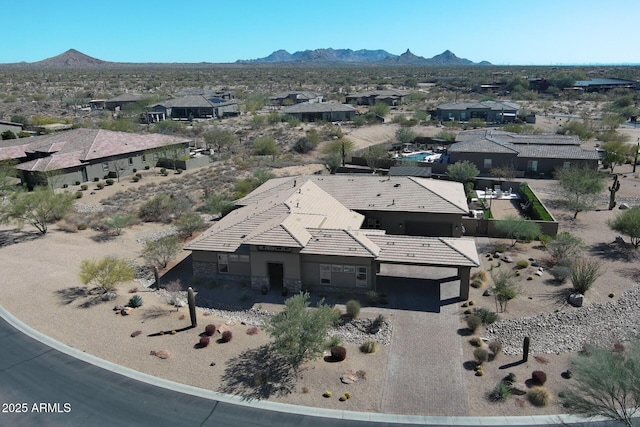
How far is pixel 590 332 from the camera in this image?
24.2 m

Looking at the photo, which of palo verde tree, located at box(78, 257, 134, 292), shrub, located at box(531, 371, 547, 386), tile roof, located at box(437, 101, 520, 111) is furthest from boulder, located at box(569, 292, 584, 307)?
tile roof, located at box(437, 101, 520, 111)

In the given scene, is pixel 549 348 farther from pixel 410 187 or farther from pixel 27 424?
pixel 27 424

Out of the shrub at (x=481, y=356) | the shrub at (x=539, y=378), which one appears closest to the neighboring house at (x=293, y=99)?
the shrub at (x=481, y=356)

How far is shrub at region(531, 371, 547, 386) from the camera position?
20422 mm

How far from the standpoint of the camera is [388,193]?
3853 cm

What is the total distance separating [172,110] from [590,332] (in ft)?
312

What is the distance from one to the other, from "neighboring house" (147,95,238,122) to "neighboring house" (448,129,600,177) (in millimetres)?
58890

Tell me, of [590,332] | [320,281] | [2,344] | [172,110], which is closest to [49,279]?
[2,344]

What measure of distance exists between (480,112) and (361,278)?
76.0m

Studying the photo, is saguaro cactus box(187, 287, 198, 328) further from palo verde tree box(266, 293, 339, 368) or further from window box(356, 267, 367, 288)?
window box(356, 267, 367, 288)

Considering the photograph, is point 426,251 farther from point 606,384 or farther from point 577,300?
point 606,384

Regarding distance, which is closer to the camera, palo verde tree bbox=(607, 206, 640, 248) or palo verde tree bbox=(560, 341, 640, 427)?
palo verde tree bbox=(560, 341, 640, 427)

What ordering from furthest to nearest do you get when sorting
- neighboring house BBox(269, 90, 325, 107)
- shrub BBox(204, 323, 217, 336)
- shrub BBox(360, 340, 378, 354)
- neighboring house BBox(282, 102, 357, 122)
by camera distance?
neighboring house BBox(269, 90, 325, 107) < neighboring house BBox(282, 102, 357, 122) < shrub BBox(204, 323, 217, 336) < shrub BBox(360, 340, 378, 354)

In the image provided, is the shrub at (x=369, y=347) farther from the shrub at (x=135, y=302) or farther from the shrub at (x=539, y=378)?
the shrub at (x=135, y=302)
